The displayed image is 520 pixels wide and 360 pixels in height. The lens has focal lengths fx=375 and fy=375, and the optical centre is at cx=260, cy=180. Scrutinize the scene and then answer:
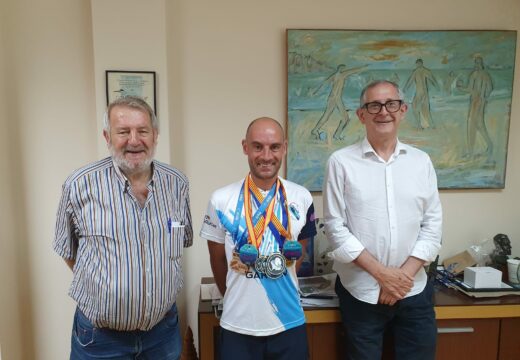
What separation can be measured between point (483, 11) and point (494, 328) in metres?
1.95

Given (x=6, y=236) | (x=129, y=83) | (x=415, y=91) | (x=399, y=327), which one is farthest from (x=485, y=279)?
(x=6, y=236)

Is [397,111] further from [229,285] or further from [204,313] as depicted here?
[204,313]

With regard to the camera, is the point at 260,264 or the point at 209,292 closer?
the point at 260,264

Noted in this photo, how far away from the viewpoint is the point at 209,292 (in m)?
2.12

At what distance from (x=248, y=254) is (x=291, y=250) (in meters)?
0.17

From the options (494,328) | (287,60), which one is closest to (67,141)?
(287,60)

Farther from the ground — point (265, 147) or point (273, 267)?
point (265, 147)

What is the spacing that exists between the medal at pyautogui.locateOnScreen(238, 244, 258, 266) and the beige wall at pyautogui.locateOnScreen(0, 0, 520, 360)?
102 cm

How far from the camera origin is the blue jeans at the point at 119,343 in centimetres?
137

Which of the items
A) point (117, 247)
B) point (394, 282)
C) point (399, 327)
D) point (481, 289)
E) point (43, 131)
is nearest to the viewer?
point (117, 247)

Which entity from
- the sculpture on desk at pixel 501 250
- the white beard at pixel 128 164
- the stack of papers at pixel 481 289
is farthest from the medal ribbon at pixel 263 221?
the sculpture on desk at pixel 501 250

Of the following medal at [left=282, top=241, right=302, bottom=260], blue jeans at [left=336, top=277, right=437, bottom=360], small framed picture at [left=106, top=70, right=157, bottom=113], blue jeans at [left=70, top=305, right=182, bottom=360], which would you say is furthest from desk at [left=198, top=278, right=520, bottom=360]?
small framed picture at [left=106, top=70, right=157, bottom=113]

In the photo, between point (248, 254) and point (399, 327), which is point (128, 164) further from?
point (399, 327)

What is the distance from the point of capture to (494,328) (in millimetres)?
2021
